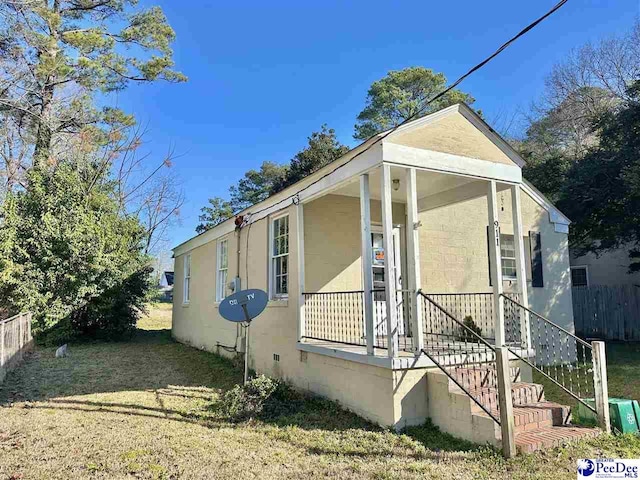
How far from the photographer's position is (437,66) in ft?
75.8

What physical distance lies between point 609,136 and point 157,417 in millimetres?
13312

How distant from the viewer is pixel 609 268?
1661cm

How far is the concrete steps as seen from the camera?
4363 mm

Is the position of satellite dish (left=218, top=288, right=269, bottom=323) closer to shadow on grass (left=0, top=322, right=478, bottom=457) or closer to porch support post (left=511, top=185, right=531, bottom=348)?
shadow on grass (left=0, top=322, right=478, bottom=457)

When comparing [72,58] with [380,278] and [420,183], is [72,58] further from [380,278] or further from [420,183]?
[420,183]

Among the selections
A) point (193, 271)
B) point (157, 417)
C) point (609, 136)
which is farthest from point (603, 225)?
point (157, 417)

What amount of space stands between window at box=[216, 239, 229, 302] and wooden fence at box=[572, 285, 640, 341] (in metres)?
11.0

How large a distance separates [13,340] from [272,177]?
73.1 feet

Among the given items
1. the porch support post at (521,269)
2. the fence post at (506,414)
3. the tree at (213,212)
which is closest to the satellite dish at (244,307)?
the fence post at (506,414)

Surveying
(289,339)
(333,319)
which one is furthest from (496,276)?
(289,339)

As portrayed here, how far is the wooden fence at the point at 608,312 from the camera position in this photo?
12.8 m

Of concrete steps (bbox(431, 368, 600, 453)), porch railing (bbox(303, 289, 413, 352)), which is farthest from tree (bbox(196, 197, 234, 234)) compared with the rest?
concrete steps (bbox(431, 368, 600, 453))

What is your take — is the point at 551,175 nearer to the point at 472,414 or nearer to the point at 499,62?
the point at 499,62

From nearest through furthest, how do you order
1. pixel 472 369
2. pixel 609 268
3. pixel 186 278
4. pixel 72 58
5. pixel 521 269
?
pixel 472 369
pixel 521 269
pixel 186 278
pixel 72 58
pixel 609 268
